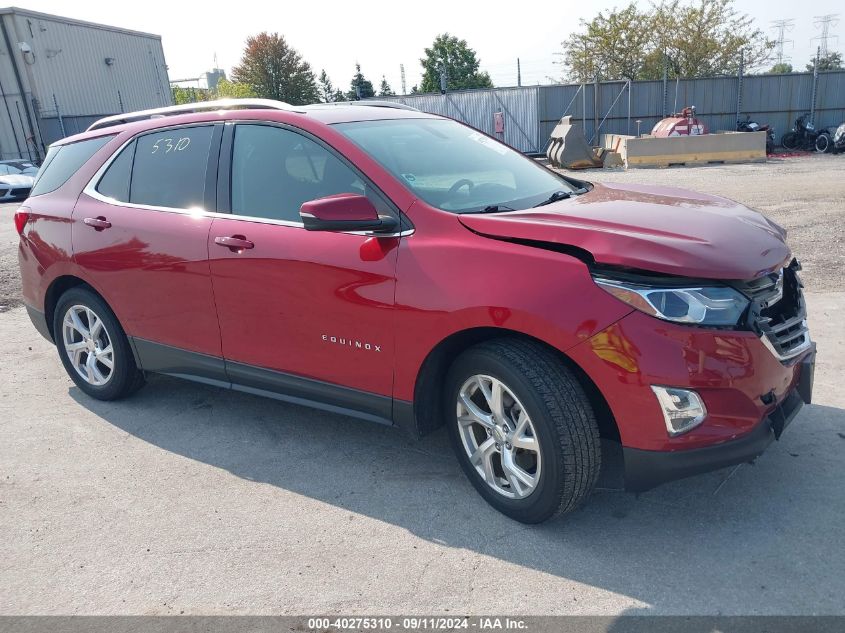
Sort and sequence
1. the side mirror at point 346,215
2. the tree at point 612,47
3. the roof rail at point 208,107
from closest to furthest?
the side mirror at point 346,215, the roof rail at point 208,107, the tree at point 612,47

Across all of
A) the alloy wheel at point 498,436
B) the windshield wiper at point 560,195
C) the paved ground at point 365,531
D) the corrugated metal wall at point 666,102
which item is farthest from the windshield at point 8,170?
the alloy wheel at point 498,436

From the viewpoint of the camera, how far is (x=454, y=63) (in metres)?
81.9

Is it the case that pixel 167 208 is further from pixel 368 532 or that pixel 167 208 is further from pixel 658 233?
pixel 658 233

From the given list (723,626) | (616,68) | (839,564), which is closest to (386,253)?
(723,626)

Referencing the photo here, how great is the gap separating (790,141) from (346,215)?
87.3 feet

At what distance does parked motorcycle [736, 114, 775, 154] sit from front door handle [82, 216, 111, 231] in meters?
25.1

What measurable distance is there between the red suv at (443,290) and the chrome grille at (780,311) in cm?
1

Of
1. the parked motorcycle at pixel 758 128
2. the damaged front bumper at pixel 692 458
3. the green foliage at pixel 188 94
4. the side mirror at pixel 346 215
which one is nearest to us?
the damaged front bumper at pixel 692 458

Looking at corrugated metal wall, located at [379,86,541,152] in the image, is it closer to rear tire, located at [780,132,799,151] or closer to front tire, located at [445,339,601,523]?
rear tire, located at [780,132,799,151]

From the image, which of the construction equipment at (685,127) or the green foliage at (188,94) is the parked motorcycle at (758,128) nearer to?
the construction equipment at (685,127)

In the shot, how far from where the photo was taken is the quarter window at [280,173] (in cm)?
350

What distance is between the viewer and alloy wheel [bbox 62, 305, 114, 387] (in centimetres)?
470

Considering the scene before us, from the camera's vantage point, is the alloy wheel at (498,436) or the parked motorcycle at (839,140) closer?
the alloy wheel at (498,436)

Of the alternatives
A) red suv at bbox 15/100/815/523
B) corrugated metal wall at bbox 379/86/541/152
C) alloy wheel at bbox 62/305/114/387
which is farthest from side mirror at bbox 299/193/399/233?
corrugated metal wall at bbox 379/86/541/152
